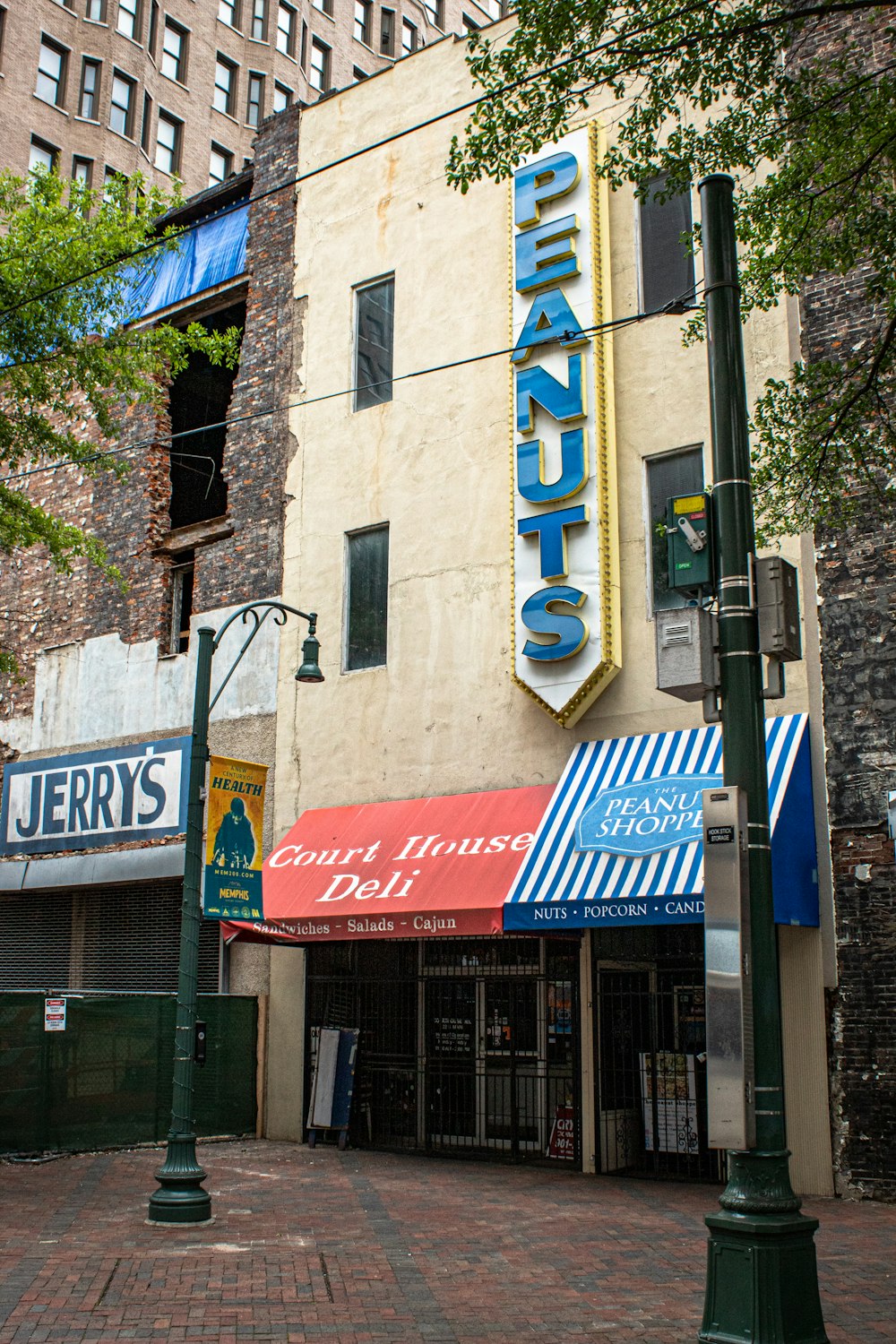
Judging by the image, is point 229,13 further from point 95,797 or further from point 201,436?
point 95,797

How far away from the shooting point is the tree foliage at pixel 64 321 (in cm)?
1591

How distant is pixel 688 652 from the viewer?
7.38m

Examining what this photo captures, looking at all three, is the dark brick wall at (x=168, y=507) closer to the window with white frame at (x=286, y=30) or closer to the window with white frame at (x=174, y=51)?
the window with white frame at (x=174, y=51)

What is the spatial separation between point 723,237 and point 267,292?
13956mm

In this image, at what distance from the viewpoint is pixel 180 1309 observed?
8.20 metres

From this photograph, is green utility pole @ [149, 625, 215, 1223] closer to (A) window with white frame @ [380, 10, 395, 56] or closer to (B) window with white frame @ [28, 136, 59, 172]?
(B) window with white frame @ [28, 136, 59, 172]

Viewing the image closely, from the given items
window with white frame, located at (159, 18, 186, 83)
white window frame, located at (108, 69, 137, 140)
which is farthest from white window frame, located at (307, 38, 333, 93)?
white window frame, located at (108, 69, 137, 140)

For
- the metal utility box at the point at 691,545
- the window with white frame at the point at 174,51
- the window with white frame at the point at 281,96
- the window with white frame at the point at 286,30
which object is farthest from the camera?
the window with white frame at the point at 286,30

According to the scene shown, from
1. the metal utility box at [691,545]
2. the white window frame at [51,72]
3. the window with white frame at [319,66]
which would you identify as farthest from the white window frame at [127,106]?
the metal utility box at [691,545]

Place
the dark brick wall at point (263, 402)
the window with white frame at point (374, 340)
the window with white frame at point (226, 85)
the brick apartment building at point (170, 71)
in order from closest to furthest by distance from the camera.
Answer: the window with white frame at point (374, 340) → the dark brick wall at point (263, 402) → the brick apartment building at point (170, 71) → the window with white frame at point (226, 85)

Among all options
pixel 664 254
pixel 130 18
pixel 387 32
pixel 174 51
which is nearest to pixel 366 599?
pixel 664 254

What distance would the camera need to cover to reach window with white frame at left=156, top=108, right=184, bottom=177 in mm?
46406

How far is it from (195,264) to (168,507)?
162 inches

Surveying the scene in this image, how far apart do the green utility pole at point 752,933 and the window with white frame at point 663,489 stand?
7.44 m
